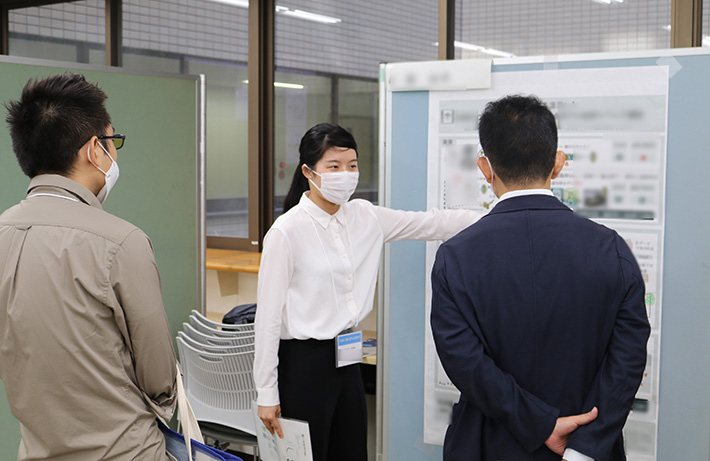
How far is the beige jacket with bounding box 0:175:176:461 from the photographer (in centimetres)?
132

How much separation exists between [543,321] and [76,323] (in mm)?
916

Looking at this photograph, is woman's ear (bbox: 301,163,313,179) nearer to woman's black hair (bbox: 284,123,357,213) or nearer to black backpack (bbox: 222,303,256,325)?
woman's black hair (bbox: 284,123,357,213)

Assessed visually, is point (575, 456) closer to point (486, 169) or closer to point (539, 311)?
point (539, 311)

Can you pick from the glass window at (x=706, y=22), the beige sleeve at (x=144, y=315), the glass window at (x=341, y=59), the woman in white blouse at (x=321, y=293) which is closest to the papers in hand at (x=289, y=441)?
the woman in white blouse at (x=321, y=293)

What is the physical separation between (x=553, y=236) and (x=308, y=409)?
3.44ft

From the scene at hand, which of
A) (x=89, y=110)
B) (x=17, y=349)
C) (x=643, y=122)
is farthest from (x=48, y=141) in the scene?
(x=643, y=122)

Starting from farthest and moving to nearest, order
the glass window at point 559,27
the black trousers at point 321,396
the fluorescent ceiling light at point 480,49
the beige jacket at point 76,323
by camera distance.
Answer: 1. the fluorescent ceiling light at point 480,49
2. the glass window at point 559,27
3. the black trousers at point 321,396
4. the beige jacket at point 76,323

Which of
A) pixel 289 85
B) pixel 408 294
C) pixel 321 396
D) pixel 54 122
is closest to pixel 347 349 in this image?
pixel 321 396

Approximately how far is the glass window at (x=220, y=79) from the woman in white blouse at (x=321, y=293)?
2.14 meters

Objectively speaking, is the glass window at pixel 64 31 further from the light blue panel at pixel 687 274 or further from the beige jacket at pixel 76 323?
the light blue panel at pixel 687 274

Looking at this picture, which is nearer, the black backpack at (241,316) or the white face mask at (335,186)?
the white face mask at (335,186)

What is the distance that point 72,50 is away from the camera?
4.98m

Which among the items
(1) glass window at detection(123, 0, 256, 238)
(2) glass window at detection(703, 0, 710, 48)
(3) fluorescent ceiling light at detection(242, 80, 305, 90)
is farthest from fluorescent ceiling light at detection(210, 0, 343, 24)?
(2) glass window at detection(703, 0, 710, 48)

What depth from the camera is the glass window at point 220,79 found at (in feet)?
13.9
